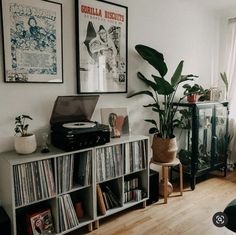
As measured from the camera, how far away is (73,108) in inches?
85.4

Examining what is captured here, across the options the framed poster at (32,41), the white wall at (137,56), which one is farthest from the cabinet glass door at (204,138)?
the framed poster at (32,41)

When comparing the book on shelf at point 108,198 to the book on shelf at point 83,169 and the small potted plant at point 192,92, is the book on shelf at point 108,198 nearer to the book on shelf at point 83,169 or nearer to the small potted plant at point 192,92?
the book on shelf at point 83,169

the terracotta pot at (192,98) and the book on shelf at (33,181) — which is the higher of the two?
the terracotta pot at (192,98)

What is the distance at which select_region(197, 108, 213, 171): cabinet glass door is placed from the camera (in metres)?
2.95

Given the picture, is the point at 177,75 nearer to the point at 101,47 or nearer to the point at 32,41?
the point at 101,47

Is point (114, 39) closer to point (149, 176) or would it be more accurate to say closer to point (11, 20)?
point (11, 20)

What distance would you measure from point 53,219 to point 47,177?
368 mm

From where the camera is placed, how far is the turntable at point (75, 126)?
1.91m

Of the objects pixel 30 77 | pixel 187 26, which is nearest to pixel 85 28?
pixel 30 77

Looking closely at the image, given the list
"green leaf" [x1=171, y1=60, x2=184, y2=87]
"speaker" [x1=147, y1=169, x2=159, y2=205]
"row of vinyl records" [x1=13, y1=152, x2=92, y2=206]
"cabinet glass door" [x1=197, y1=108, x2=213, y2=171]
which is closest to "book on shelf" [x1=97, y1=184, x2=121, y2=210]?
"row of vinyl records" [x1=13, y1=152, x2=92, y2=206]

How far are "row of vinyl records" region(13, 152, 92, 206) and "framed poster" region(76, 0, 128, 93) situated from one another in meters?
0.67

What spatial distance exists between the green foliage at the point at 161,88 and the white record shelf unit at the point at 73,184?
39 cm

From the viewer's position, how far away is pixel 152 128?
274cm

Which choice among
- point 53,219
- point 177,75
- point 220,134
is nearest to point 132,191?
point 53,219
